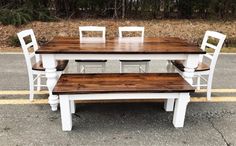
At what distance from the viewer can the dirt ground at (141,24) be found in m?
8.37

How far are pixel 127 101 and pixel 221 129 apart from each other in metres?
1.42

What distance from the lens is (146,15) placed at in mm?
10250

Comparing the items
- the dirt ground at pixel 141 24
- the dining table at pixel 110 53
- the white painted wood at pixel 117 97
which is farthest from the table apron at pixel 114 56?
the dirt ground at pixel 141 24

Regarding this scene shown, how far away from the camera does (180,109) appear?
3473 mm

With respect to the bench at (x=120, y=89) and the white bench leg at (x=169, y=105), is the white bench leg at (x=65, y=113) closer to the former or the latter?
Answer: the bench at (x=120, y=89)

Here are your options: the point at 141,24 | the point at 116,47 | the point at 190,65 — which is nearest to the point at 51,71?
the point at 116,47

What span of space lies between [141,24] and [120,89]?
6488mm

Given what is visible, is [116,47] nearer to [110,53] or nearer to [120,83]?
[110,53]

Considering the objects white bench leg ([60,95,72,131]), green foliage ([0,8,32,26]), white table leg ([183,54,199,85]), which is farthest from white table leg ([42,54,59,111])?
green foliage ([0,8,32,26])

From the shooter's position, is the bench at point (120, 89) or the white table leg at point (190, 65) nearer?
the bench at point (120, 89)

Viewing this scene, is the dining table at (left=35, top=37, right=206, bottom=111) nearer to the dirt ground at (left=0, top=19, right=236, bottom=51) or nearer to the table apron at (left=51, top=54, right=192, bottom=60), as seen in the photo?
the table apron at (left=51, top=54, right=192, bottom=60)

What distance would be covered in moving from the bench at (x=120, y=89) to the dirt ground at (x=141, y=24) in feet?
15.6

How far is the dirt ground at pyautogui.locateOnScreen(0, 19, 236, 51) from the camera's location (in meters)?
8.37

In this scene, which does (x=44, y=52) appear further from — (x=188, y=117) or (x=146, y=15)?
(x=146, y=15)
